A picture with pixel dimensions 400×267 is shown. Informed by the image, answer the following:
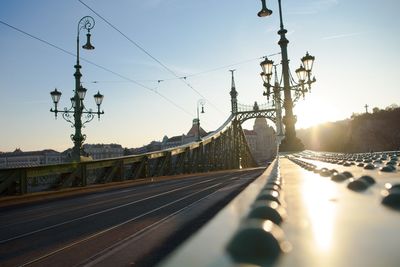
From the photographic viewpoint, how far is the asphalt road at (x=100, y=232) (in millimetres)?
4309

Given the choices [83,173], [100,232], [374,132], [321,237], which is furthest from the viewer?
[374,132]

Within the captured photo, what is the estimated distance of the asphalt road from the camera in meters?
4.31

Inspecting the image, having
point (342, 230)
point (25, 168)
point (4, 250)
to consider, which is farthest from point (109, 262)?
point (25, 168)

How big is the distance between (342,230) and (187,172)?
24604mm

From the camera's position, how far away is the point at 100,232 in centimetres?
571

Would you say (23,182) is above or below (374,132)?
below

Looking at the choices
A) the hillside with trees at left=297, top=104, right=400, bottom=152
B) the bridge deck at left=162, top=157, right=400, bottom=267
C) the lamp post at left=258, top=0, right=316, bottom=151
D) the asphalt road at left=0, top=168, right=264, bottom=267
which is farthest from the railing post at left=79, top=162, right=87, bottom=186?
the hillside with trees at left=297, top=104, right=400, bottom=152

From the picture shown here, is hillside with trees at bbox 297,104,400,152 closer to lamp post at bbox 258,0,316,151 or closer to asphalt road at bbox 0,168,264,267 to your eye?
lamp post at bbox 258,0,316,151

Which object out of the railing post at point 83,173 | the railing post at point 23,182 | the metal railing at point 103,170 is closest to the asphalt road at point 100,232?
the railing post at point 23,182

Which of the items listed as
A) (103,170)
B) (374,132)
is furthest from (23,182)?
(374,132)

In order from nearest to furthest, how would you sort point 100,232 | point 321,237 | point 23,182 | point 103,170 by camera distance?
point 321,237 < point 100,232 < point 23,182 < point 103,170

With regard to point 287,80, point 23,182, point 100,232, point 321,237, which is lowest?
point 100,232

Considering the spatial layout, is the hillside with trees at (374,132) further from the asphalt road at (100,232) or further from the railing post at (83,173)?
the asphalt road at (100,232)

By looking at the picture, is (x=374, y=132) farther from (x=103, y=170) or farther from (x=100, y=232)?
(x=100, y=232)
